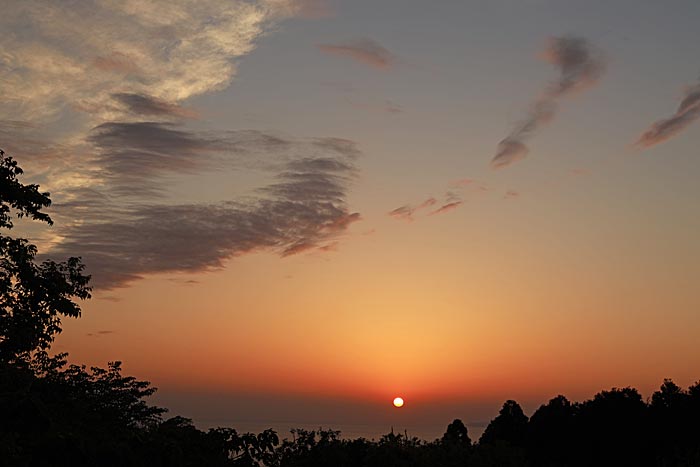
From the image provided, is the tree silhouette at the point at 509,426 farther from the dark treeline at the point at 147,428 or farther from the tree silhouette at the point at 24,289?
the tree silhouette at the point at 24,289

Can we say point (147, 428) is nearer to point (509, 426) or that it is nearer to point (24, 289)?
point (24, 289)

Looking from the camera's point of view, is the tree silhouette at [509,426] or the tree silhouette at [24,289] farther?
the tree silhouette at [509,426]

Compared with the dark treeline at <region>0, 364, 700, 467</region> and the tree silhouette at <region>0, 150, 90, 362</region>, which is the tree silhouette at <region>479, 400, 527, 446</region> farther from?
the tree silhouette at <region>0, 150, 90, 362</region>

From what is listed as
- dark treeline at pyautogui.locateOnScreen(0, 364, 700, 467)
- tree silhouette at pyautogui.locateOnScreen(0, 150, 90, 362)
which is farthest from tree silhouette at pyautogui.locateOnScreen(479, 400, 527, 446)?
tree silhouette at pyautogui.locateOnScreen(0, 150, 90, 362)

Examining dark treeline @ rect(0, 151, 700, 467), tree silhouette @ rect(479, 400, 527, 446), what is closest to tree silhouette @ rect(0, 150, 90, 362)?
dark treeline @ rect(0, 151, 700, 467)

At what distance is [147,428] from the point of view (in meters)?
16.5

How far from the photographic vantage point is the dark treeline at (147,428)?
15.0m

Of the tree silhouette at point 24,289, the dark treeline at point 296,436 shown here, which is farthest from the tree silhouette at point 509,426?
the tree silhouette at point 24,289

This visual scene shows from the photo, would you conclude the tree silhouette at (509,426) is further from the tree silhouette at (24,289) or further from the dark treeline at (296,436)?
the tree silhouette at (24,289)

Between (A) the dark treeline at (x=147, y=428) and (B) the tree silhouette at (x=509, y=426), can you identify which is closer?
(A) the dark treeline at (x=147, y=428)

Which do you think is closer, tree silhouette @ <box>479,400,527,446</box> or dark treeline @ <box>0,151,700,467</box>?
dark treeline @ <box>0,151,700,467</box>

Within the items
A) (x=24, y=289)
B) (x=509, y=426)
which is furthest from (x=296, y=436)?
(x=509, y=426)

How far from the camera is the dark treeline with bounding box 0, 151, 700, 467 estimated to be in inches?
590

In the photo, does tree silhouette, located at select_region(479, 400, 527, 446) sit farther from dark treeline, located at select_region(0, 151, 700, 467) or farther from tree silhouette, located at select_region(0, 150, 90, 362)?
tree silhouette, located at select_region(0, 150, 90, 362)
